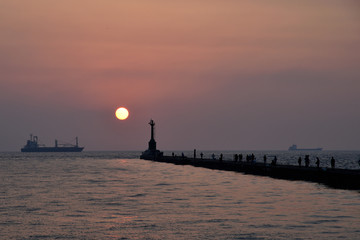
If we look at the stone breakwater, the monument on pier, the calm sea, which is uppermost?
the monument on pier

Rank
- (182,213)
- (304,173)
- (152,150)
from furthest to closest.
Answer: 1. (152,150)
2. (304,173)
3. (182,213)

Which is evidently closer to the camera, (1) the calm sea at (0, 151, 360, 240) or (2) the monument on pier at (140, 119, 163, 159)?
(1) the calm sea at (0, 151, 360, 240)

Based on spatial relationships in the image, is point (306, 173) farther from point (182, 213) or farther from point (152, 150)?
point (152, 150)

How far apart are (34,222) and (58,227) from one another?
2.52m

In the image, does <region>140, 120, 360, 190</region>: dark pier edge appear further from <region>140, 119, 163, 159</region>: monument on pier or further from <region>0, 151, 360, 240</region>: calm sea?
<region>140, 119, 163, 159</region>: monument on pier

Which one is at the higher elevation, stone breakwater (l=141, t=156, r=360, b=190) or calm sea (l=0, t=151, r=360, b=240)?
stone breakwater (l=141, t=156, r=360, b=190)

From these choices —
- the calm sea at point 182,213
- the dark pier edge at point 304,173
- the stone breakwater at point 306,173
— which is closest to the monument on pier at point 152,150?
the dark pier edge at point 304,173

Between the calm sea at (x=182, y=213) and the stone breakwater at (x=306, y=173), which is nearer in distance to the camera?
the calm sea at (x=182, y=213)

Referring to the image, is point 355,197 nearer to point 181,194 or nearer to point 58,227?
point 181,194

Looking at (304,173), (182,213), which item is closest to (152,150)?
(304,173)

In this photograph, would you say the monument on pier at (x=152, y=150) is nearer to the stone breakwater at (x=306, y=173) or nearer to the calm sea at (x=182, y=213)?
the stone breakwater at (x=306, y=173)

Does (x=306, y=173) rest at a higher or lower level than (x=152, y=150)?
lower

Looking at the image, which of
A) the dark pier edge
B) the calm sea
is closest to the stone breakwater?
the dark pier edge

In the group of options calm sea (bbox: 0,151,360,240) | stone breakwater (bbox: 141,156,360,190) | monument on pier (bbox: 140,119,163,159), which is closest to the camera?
calm sea (bbox: 0,151,360,240)
